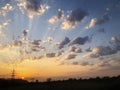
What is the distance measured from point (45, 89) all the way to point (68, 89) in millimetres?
6085

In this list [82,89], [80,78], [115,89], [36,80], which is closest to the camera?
[115,89]

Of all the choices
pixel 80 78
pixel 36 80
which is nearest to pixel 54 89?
pixel 80 78

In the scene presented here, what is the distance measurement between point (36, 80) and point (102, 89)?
150 ft

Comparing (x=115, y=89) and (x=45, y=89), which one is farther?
(x=45, y=89)

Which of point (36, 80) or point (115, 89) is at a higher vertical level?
point (36, 80)

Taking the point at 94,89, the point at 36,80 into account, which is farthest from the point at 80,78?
the point at 94,89

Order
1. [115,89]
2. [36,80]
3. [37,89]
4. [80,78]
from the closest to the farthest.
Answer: [115,89], [37,89], [80,78], [36,80]

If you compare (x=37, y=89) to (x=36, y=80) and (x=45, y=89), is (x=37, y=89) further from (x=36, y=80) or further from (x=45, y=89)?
(x=36, y=80)

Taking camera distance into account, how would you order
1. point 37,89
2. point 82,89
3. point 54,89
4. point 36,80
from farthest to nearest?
point 36,80
point 37,89
point 54,89
point 82,89

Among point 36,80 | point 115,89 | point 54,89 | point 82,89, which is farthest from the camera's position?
point 36,80

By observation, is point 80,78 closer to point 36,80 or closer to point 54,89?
point 36,80

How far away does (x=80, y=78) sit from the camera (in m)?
69.9

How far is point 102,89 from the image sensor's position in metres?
37.6

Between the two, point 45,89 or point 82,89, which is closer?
point 82,89
